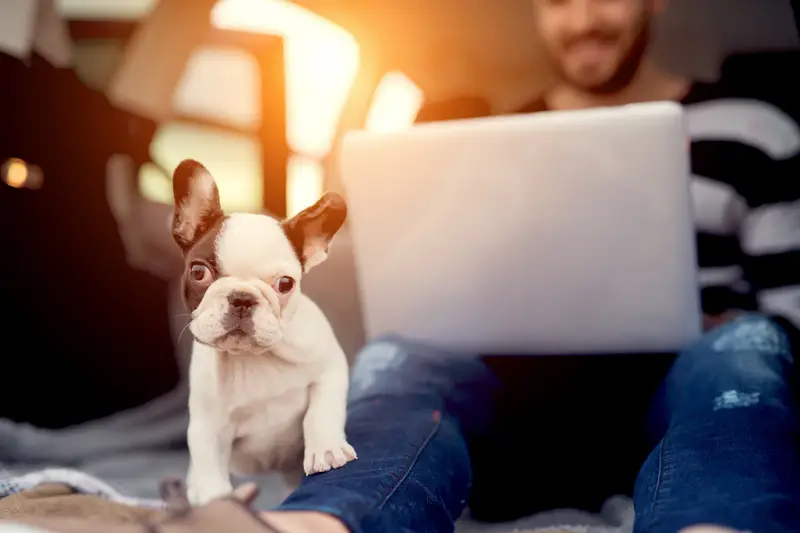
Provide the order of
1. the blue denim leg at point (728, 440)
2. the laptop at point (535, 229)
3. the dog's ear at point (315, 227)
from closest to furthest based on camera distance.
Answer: the blue denim leg at point (728, 440), the dog's ear at point (315, 227), the laptop at point (535, 229)


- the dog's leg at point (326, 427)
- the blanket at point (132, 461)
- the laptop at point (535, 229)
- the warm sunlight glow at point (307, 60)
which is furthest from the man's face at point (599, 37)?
the dog's leg at point (326, 427)

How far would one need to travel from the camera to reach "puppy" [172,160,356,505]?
72 cm

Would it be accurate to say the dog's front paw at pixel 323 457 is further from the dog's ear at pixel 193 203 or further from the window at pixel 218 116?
the window at pixel 218 116

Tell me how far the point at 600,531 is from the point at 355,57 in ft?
3.74

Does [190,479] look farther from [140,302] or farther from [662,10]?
[662,10]

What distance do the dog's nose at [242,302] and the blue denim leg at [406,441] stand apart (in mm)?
196

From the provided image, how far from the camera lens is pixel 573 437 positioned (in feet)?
3.75

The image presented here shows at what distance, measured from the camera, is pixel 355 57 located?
163cm

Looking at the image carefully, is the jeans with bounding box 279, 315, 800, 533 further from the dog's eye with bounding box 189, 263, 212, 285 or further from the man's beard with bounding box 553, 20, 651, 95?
the man's beard with bounding box 553, 20, 651, 95

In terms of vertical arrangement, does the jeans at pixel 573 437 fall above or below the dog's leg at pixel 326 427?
below

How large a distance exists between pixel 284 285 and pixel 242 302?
6cm

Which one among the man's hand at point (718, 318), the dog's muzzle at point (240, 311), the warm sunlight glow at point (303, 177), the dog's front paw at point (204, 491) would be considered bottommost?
the dog's front paw at point (204, 491)

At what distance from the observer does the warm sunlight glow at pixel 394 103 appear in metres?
1.64

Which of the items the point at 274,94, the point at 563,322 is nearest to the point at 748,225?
the point at 563,322
